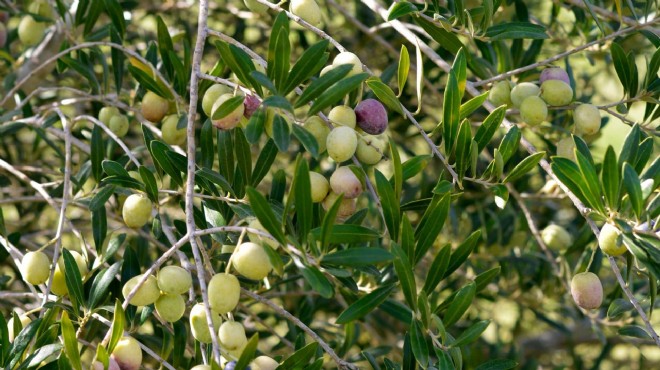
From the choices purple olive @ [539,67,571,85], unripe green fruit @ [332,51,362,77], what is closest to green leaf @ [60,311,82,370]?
unripe green fruit @ [332,51,362,77]

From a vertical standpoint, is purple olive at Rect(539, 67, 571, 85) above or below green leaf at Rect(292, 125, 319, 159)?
below

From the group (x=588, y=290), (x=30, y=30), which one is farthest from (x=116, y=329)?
(x=30, y=30)

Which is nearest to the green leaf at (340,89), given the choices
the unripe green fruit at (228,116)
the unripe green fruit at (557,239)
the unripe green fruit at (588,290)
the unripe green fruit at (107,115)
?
the unripe green fruit at (228,116)

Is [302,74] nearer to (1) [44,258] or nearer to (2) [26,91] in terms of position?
(1) [44,258]

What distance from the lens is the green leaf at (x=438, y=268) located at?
3.30ft

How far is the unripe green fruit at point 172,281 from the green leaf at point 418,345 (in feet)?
0.85

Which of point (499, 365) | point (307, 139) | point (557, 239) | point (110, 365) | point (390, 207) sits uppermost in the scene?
point (307, 139)

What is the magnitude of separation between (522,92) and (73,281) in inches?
26.2

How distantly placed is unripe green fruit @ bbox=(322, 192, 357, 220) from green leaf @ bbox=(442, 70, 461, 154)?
15 cm

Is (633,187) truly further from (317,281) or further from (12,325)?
(12,325)

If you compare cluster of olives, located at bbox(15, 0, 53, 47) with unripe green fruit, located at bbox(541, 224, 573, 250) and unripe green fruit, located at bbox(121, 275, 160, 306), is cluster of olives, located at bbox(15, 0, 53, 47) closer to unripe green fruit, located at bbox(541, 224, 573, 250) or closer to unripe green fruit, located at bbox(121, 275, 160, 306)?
unripe green fruit, located at bbox(121, 275, 160, 306)

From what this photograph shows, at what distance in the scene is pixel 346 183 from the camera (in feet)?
3.19

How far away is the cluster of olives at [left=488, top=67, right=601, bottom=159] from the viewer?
1.16m

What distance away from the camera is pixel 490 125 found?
1.09m
